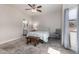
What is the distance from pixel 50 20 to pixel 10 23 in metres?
2.53

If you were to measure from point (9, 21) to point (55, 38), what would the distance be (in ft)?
10.1

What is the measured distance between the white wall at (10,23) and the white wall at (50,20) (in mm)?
938

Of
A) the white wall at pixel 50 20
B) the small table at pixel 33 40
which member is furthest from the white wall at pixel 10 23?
the small table at pixel 33 40

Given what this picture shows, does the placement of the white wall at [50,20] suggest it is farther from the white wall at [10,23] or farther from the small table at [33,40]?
the small table at [33,40]

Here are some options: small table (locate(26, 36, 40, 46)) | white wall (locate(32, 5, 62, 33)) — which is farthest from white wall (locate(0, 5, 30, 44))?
small table (locate(26, 36, 40, 46))

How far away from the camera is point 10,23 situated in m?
5.24

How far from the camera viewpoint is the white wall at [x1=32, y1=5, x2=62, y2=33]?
5250 millimetres

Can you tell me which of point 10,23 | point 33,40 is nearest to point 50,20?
point 33,40

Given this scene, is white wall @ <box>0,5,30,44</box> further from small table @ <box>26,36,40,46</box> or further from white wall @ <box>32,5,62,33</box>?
small table @ <box>26,36,40,46</box>

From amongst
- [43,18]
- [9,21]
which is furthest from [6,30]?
[43,18]

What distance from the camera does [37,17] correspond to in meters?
5.42

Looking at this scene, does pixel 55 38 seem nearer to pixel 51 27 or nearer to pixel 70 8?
pixel 51 27

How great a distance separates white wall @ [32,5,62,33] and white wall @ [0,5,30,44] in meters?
0.94

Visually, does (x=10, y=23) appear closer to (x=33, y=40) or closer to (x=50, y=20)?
(x=33, y=40)
